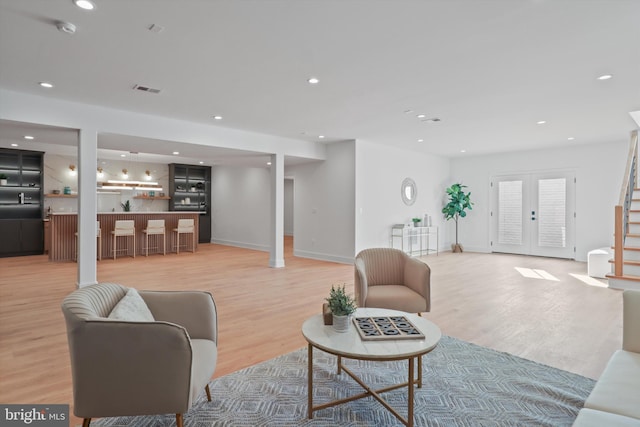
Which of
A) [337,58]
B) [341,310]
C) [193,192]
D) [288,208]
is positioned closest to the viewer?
[341,310]

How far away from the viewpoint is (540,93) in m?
4.55

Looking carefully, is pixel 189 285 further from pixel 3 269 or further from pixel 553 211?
pixel 553 211

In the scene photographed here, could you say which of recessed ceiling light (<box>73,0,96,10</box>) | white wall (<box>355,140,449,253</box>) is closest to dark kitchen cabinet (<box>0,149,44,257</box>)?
white wall (<box>355,140,449,253</box>)

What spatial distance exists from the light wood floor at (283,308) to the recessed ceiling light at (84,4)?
2.71 m

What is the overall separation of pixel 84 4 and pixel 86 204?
11.1 feet

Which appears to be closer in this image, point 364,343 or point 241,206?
point 364,343

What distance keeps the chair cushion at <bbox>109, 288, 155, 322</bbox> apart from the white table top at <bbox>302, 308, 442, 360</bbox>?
959 mm

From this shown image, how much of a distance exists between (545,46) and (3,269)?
9411mm

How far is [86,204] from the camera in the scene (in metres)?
5.19

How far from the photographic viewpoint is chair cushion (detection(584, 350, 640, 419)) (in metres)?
1.56

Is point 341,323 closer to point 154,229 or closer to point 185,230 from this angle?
point 154,229

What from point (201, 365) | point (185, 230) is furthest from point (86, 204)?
point (185, 230)

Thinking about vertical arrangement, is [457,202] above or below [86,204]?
above

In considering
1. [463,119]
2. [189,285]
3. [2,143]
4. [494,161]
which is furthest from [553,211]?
[2,143]
